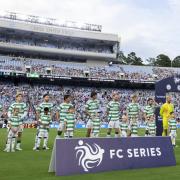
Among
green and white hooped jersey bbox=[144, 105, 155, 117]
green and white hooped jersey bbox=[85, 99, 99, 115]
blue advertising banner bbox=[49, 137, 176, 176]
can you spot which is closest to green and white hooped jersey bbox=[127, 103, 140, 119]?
green and white hooped jersey bbox=[144, 105, 155, 117]

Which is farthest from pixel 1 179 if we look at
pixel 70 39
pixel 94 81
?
pixel 70 39

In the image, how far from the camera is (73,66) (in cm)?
6366

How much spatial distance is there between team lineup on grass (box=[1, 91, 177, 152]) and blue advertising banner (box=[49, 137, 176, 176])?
4662 millimetres

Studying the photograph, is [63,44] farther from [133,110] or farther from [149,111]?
[133,110]

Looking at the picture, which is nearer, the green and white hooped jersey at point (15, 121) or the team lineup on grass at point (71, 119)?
the green and white hooped jersey at point (15, 121)

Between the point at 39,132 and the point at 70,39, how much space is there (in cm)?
5300

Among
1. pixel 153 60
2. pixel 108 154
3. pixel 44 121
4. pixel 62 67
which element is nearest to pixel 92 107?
pixel 44 121

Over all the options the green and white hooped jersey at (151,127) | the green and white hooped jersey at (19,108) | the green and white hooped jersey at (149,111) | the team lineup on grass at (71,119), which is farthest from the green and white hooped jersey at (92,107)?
the green and white hooped jersey at (151,127)

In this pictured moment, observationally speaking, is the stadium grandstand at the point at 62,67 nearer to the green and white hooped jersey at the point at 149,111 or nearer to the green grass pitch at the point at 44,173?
the green and white hooped jersey at the point at 149,111

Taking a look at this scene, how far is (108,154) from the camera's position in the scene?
11.8 meters

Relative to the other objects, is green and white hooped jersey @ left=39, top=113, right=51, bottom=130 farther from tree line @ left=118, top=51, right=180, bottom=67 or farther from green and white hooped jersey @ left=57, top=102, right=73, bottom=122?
tree line @ left=118, top=51, right=180, bottom=67

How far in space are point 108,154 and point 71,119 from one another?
7.13 m

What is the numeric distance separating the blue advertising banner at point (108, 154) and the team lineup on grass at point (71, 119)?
4.66m

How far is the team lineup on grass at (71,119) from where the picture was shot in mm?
17141
